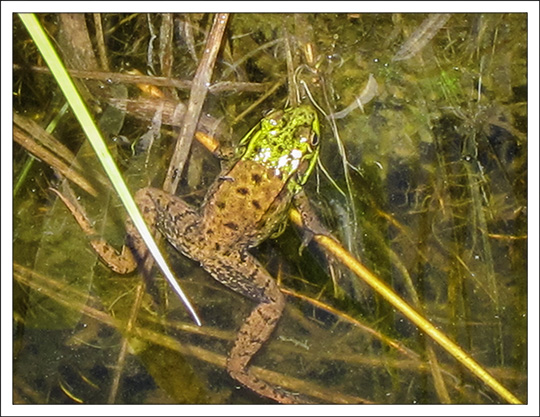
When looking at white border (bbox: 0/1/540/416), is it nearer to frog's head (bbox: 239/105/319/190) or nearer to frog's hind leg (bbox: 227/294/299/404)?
frog's hind leg (bbox: 227/294/299/404)

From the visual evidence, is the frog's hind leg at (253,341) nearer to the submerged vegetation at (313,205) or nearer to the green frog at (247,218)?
the green frog at (247,218)

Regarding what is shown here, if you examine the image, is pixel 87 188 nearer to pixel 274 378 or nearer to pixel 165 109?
pixel 165 109

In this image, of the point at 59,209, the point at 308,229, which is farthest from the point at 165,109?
the point at 308,229

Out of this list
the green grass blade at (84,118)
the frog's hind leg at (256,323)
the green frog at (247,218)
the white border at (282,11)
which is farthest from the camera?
the frog's hind leg at (256,323)

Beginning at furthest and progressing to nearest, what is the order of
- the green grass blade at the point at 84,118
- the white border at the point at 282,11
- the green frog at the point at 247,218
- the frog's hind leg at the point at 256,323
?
the frog's hind leg at the point at 256,323, the green frog at the point at 247,218, the white border at the point at 282,11, the green grass blade at the point at 84,118

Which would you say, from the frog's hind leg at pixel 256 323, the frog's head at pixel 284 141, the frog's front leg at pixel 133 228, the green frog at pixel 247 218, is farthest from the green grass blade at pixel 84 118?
the frog's head at pixel 284 141

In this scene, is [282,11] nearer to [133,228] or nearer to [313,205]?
[313,205]

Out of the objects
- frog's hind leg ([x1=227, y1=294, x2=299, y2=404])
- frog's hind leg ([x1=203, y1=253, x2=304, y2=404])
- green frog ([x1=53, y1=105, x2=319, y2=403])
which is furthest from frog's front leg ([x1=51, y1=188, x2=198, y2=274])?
frog's hind leg ([x1=227, y1=294, x2=299, y2=404])

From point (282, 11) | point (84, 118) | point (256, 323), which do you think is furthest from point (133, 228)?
point (282, 11)
